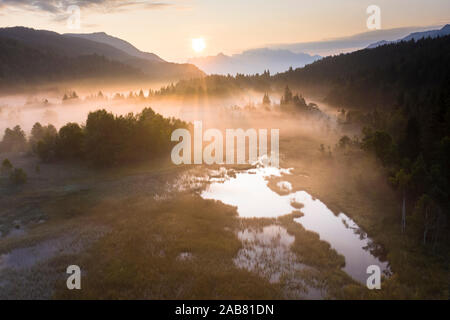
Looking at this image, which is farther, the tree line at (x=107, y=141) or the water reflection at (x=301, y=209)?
the tree line at (x=107, y=141)

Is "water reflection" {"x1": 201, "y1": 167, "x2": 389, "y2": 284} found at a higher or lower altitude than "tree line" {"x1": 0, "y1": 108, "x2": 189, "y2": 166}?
lower

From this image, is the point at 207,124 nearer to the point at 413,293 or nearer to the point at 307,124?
the point at 307,124

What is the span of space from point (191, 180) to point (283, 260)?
112 feet

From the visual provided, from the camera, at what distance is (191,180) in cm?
5997

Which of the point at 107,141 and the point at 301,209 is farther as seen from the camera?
the point at 107,141

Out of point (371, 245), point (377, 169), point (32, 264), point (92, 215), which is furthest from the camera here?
point (377, 169)

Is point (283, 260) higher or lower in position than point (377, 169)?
lower

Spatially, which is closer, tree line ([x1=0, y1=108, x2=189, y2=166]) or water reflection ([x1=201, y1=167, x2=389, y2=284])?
water reflection ([x1=201, y1=167, x2=389, y2=284])

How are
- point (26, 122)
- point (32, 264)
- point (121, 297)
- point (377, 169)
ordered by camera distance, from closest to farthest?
point (121, 297)
point (32, 264)
point (377, 169)
point (26, 122)

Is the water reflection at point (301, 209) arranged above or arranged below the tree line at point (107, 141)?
below

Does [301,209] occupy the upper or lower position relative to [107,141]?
lower

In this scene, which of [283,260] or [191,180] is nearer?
[283,260]
